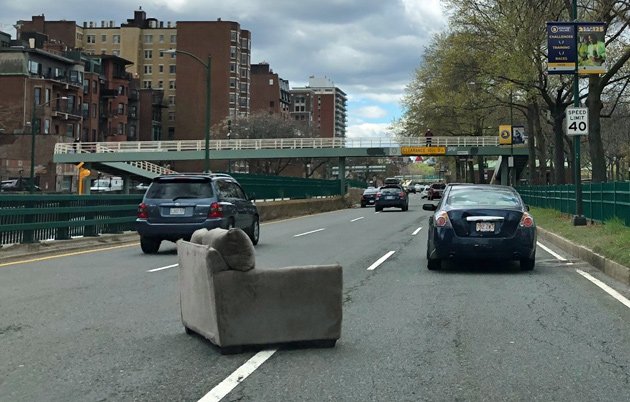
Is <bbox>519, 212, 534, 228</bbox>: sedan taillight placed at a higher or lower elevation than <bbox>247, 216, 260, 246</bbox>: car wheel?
higher

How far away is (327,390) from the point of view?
17.0 ft

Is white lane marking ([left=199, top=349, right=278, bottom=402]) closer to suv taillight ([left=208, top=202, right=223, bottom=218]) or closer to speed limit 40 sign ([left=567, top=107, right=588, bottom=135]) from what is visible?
suv taillight ([left=208, top=202, right=223, bottom=218])

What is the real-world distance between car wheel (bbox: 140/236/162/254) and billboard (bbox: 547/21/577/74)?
1310cm

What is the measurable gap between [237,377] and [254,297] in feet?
2.77

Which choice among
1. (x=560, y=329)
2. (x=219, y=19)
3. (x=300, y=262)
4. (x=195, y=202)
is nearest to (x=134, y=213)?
→ (x=195, y=202)

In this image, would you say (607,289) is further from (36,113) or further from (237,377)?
(36,113)

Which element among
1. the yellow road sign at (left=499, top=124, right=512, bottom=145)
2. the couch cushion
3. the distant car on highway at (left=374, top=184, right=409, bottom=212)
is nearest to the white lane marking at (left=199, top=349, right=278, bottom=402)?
the couch cushion

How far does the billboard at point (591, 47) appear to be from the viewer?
2030 centimetres

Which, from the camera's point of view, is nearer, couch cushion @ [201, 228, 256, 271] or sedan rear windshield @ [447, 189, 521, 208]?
couch cushion @ [201, 228, 256, 271]

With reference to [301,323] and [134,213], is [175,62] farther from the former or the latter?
[301,323]

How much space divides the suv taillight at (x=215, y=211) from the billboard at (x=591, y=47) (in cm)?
1231

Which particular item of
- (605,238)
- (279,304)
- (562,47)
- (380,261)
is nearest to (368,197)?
(562,47)

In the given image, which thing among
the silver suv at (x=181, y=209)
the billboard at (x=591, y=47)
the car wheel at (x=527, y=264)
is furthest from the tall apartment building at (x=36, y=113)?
the car wheel at (x=527, y=264)

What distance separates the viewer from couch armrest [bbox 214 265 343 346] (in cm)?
606
